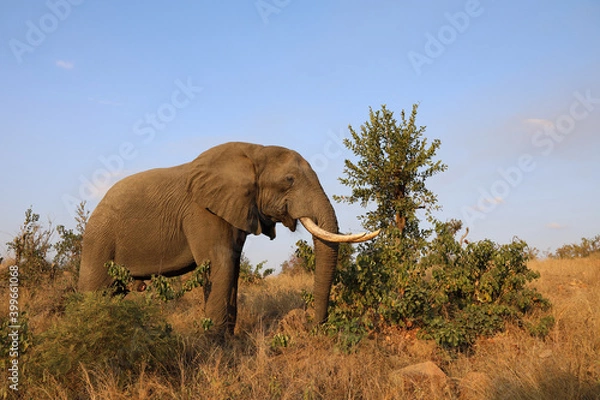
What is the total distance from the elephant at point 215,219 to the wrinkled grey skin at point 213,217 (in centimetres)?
2

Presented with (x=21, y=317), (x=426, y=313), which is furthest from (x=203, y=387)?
(x=426, y=313)

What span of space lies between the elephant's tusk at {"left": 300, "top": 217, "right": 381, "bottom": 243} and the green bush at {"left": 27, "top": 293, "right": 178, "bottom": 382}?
2848mm

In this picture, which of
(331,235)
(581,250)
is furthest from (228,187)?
(581,250)

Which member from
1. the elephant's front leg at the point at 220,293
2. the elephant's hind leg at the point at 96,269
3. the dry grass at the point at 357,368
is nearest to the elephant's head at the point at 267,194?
the elephant's front leg at the point at 220,293

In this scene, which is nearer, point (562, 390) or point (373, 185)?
point (562, 390)

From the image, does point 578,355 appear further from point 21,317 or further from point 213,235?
point 21,317

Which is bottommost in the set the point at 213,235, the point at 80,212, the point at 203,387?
the point at 203,387

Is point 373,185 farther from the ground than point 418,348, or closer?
farther from the ground

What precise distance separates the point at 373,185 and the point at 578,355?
1047 centimetres

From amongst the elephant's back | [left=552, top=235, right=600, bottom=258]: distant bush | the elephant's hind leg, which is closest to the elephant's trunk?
the elephant's back

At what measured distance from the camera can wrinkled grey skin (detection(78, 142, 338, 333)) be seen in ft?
24.6

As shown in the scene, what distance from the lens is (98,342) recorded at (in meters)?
5.02

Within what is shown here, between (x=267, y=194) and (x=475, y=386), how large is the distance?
14.1ft

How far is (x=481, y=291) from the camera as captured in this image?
762cm
